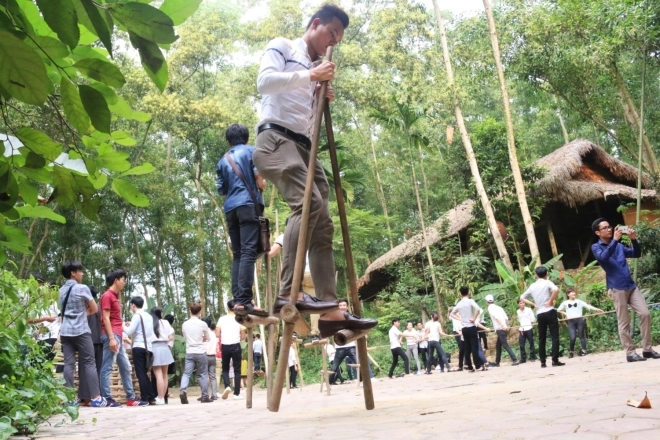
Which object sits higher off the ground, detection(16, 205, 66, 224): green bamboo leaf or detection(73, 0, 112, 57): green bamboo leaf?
detection(73, 0, 112, 57): green bamboo leaf

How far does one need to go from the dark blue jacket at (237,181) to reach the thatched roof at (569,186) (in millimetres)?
15989

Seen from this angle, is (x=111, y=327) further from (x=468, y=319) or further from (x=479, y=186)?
(x=479, y=186)

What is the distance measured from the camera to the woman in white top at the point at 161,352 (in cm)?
968

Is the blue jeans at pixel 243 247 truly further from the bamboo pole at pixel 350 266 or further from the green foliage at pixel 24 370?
the green foliage at pixel 24 370

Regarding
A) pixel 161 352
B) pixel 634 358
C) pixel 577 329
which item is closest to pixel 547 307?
pixel 634 358

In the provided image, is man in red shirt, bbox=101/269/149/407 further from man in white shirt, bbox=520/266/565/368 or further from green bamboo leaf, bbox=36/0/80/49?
green bamboo leaf, bbox=36/0/80/49

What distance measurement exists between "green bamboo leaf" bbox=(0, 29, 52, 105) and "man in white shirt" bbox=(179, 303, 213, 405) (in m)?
9.31

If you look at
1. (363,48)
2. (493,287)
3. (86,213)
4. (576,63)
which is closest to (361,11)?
(363,48)

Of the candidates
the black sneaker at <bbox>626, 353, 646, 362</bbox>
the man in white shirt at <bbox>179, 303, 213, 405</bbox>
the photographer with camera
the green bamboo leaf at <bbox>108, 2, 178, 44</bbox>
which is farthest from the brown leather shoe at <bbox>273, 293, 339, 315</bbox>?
the man in white shirt at <bbox>179, 303, 213, 405</bbox>

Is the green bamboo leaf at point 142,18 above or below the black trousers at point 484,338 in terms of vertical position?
above

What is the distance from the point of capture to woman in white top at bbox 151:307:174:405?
31.8 feet

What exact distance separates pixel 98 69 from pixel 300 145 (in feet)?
9.17

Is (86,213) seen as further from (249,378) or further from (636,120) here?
(636,120)

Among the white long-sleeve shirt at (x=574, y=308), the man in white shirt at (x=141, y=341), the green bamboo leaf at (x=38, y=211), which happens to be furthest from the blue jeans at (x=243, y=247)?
the white long-sleeve shirt at (x=574, y=308)
